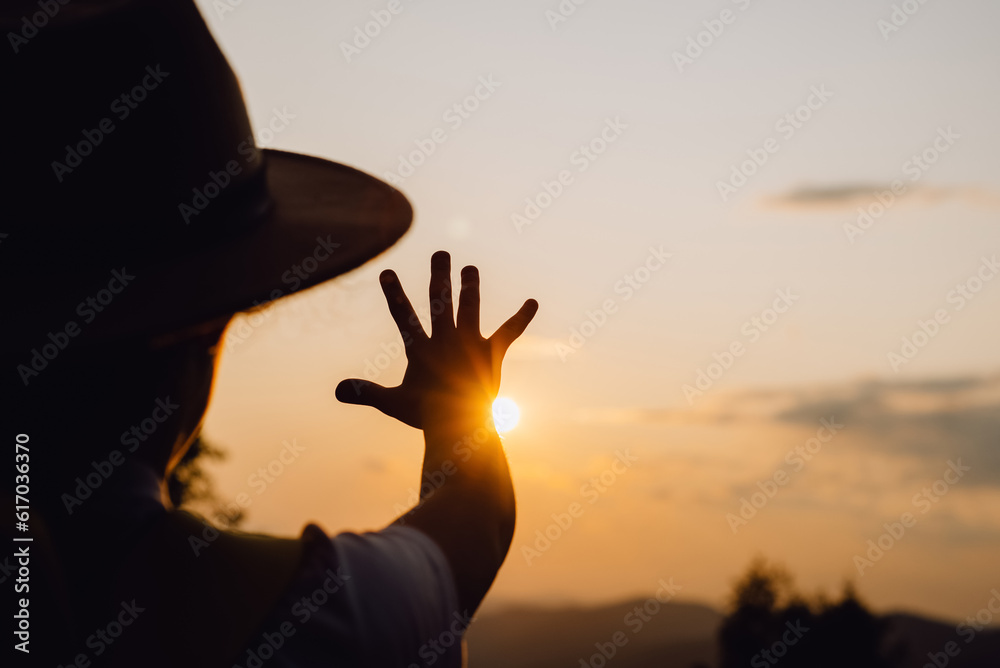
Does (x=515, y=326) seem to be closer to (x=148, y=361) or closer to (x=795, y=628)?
(x=148, y=361)

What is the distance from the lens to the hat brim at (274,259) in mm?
1750

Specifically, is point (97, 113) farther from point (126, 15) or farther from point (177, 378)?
point (177, 378)

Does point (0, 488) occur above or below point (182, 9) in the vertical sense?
below

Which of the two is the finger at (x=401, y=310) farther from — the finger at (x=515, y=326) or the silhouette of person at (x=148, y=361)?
the silhouette of person at (x=148, y=361)

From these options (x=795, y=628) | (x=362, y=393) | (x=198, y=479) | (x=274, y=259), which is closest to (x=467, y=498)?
(x=362, y=393)

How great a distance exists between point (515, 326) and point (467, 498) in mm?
495

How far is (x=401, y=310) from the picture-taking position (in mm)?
2400

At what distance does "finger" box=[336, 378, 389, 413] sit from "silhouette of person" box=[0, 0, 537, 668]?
Result: 0.42 metres

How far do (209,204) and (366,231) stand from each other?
0.35 meters

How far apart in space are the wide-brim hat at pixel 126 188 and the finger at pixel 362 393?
16.9 inches

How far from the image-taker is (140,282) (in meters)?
1.86

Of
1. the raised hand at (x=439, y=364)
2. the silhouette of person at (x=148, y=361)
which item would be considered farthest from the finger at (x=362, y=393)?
the silhouette of person at (x=148, y=361)

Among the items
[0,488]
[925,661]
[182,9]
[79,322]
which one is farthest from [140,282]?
[925,661]

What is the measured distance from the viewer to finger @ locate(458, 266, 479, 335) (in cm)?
230
